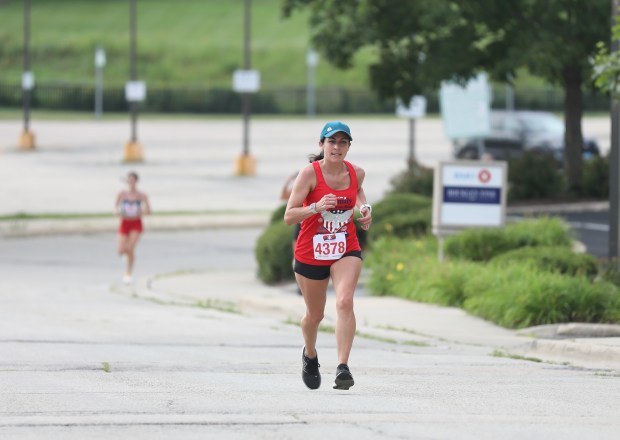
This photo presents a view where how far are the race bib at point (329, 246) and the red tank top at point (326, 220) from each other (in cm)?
3

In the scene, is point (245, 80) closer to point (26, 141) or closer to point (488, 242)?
point (26, 141)

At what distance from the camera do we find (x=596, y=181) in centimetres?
3259

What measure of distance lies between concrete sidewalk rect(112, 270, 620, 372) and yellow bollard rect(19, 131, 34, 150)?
32.2m

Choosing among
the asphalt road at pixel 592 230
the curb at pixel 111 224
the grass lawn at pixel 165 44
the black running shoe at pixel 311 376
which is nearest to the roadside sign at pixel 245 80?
the curb at pixel 111 224

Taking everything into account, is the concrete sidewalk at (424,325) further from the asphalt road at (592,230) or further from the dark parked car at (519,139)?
the dark parked car at (519,139)

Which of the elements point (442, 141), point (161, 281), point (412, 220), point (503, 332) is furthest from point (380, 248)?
point (442, 141)

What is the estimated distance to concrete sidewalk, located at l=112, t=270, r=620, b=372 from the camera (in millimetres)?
12970

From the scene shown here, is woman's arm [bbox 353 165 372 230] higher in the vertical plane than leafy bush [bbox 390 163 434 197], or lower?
higher

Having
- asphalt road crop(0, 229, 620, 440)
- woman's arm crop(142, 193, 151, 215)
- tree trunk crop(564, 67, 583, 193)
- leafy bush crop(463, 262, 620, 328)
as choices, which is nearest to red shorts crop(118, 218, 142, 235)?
woman's arm crop(142, 193, 151, 215)

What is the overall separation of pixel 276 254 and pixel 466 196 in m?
3.63

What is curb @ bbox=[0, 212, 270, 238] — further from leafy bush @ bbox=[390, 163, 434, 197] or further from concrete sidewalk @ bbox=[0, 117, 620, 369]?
leafy bush @ bbox=[390, 163, 434, 197]

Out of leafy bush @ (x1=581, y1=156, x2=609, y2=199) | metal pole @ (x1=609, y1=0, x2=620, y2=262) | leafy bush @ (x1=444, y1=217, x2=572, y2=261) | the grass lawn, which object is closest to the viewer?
metal pole @ (x1=609, y1=0, x2=620, y2=262)

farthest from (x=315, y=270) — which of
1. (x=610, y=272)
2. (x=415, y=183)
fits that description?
(x=415, y=183)

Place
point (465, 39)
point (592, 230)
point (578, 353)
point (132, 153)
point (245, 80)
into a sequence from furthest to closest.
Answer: point (132, 153)
point (245, 80)
point (465, 39)
point (592, 230)
point (578, 353)
